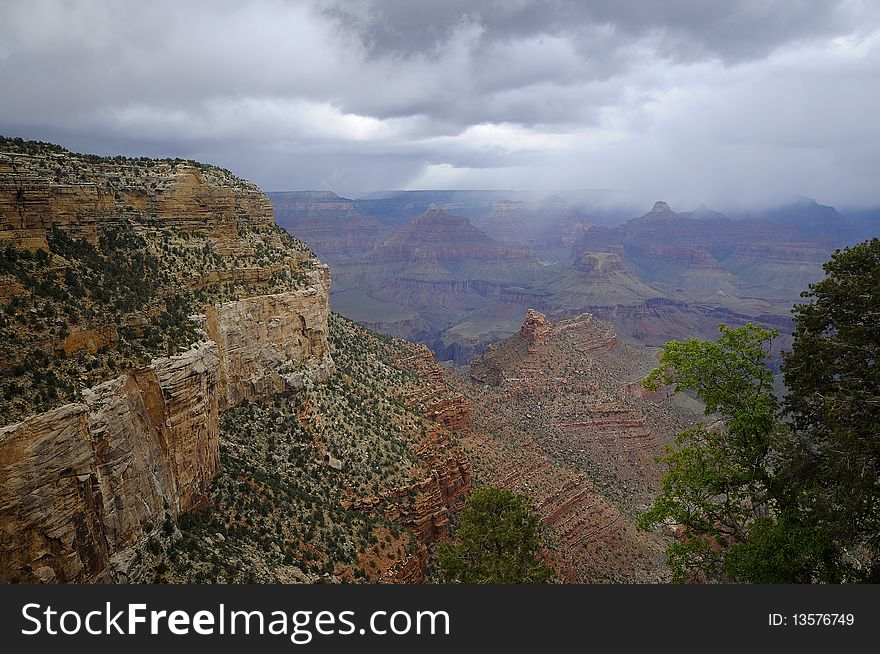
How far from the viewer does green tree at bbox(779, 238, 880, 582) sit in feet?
49.1

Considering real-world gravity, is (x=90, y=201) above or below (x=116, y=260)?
above

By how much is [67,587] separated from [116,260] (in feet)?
53.9

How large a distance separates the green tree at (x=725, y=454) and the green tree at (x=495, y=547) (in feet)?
15.0

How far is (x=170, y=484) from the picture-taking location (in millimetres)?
21734

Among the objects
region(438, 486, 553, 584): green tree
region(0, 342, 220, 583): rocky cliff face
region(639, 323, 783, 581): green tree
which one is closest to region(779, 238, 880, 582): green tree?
region(639, 323, 783, 581): green tree

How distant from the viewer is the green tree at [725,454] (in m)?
17.6

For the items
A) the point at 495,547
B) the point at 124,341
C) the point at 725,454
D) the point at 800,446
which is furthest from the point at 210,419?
the point at 800,446

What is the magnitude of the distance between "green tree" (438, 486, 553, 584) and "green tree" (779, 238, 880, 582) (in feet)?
29.3

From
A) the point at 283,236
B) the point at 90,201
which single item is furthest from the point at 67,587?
the point at 283,236

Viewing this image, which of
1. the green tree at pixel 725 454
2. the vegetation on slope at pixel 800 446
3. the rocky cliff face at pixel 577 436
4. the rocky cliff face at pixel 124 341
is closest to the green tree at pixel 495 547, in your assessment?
the green tree at pixel 725 454

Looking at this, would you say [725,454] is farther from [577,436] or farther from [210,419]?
[577,436]

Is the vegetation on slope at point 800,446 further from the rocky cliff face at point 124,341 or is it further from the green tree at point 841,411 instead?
the rocky cliff face at point 124,341

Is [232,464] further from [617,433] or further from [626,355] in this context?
[626,355]

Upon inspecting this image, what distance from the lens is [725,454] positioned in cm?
1823
